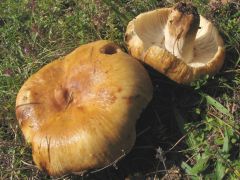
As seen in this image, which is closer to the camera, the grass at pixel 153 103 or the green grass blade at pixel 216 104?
the grass at pixel 153 103

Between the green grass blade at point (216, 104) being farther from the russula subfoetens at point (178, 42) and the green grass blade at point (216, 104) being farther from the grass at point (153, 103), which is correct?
the russula subfoetens at point (178, 42)

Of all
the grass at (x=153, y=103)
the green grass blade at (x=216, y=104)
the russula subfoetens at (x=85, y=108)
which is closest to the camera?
the russula subfoetens at (x=85, y=108)

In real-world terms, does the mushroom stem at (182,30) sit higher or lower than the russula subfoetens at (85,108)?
higher

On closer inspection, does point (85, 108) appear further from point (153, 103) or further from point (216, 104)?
point (216, 104)

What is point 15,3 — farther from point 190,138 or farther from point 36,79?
point 190,138

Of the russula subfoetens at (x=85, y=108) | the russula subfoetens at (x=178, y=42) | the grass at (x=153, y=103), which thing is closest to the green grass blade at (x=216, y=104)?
the grass at (x=153, y=103)

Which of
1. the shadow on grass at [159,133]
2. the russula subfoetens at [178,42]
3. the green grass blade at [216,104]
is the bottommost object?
the shadow on grass at [159,133]

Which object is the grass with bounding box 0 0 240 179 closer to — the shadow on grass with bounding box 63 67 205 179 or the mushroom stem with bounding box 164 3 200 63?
the shadow on grass with bounding box 63 67 205 179
